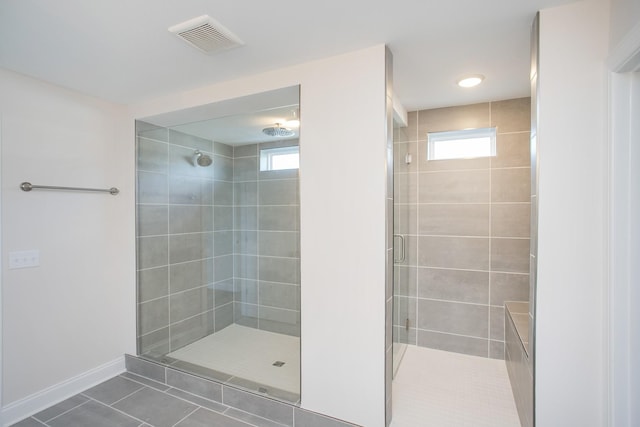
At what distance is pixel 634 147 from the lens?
1.25 meters

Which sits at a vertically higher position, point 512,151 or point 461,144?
point 461,144

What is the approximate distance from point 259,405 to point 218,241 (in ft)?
5.00

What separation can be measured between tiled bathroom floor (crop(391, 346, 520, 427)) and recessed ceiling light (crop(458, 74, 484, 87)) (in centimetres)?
232

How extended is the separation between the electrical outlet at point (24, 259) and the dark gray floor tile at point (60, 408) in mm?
1031

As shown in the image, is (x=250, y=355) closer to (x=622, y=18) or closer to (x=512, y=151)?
(x=512, y=151)

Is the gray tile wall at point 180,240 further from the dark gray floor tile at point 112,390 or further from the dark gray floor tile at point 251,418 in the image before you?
the dark gray floor tile at point 251,418

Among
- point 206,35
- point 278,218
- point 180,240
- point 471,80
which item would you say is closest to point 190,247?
point 180,240

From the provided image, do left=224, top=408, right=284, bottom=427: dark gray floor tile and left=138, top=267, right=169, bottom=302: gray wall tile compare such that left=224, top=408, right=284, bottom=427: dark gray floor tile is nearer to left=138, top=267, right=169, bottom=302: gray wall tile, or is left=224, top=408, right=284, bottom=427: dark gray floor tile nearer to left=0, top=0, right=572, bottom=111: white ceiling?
left=138, top=267, right=169, bottom=302: gray wall tile

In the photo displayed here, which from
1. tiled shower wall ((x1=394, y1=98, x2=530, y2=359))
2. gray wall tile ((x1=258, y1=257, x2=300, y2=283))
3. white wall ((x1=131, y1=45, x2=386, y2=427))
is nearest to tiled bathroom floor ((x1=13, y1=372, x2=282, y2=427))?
white wall ((x1=131, y1=45, x2=386, y2=427))

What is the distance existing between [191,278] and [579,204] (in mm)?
3014

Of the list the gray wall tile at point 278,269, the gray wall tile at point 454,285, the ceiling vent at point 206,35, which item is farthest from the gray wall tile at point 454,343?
the ceiling vent at point 206,35

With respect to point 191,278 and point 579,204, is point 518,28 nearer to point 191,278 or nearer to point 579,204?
point 579,204

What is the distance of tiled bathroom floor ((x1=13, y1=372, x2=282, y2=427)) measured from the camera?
6.67 ft

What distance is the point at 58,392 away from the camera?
7.48ft
